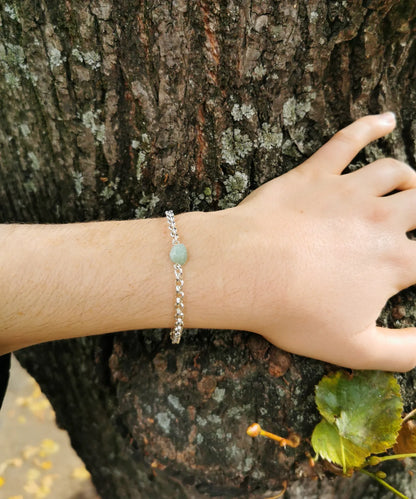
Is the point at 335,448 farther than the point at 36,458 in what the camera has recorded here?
No

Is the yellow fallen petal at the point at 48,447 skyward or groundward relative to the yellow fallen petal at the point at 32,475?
skyward

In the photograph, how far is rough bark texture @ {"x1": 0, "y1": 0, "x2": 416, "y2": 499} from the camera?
133cm

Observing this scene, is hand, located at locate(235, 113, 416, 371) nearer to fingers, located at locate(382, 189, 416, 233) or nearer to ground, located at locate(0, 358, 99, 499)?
fingers, located at locate(382, 189, 416, 233)

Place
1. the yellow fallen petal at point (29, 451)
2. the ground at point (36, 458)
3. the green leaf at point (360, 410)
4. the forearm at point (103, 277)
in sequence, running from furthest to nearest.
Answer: the yellow fallen petal at point (29, 451) < the ground at point (36, 458) < the green leaf at point (360, 410) < the forearm at point (103, 277)

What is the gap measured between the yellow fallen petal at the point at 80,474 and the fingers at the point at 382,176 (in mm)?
2919

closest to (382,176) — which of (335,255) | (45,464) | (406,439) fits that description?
→ (335,255)

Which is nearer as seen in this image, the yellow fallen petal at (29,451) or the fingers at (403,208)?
the fingers at (403,208)

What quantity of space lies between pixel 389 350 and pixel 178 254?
66 cm

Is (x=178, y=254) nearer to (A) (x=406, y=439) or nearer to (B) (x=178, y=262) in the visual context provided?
(B) (x=178, y=262)

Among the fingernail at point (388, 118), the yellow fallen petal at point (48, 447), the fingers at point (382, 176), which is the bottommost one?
the yellow fallen petal at point (48, 447)

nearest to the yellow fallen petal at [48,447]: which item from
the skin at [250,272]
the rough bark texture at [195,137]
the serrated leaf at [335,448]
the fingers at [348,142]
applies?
the rough bark texture at [195,137]

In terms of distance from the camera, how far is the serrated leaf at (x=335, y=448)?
1.42m

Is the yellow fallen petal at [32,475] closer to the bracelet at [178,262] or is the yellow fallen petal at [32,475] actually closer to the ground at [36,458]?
the ground at [36,458]

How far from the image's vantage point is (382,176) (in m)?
1.42
